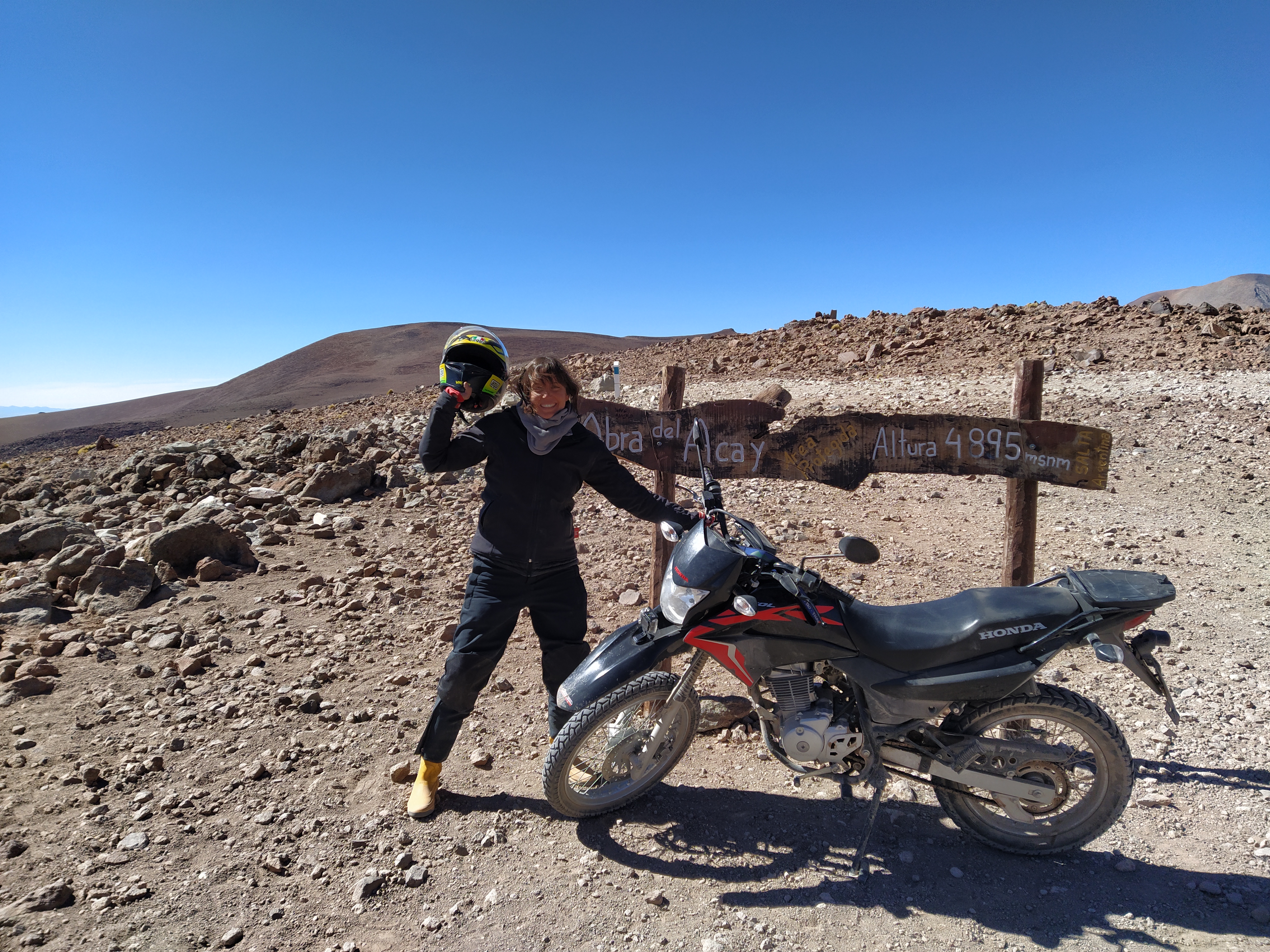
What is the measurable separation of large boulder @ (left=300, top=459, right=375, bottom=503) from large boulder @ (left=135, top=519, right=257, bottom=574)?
1.67 m

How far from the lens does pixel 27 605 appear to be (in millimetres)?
4945

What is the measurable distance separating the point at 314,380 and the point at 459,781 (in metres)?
60.1

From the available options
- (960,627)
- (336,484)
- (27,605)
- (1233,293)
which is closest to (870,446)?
(960,627)

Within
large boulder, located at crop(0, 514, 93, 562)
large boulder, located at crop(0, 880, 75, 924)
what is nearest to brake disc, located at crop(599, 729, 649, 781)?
large boulder, located at crop(0, 880, 75, 924)

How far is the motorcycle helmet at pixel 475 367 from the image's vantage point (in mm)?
2770

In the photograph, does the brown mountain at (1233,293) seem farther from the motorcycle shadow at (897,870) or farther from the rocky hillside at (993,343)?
the motorcycle shadow at (897,870)

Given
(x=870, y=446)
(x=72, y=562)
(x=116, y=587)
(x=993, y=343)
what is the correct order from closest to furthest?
(x=870, y=446)
(x=116, y=587)
(x=72, y=562)
(x=993, y=343)

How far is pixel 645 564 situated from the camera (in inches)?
234

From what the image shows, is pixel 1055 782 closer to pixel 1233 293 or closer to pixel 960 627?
pixel 960 627

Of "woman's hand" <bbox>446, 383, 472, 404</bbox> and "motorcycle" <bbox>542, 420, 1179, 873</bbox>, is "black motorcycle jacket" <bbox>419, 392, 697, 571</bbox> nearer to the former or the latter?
"woman's hand" <bbox>446, 383, 472, 404</bbox>

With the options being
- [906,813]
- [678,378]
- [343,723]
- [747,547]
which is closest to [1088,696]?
[906,813]

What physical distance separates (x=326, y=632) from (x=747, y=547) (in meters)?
3.39

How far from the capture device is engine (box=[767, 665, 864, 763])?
2518 millimetres

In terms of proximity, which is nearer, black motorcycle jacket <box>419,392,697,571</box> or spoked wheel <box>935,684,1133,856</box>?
spoked wheel <box>935,684,1133,856</box>
